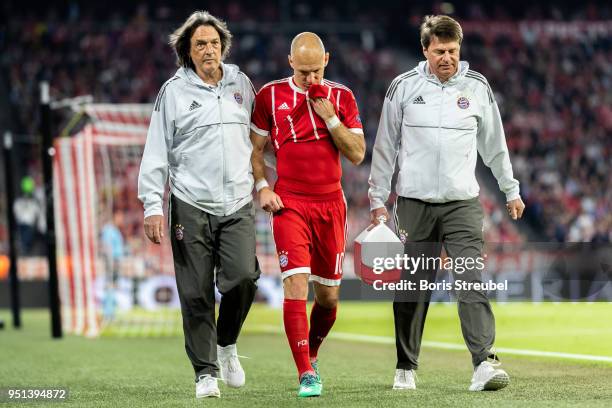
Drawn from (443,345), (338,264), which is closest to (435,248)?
(338,264)

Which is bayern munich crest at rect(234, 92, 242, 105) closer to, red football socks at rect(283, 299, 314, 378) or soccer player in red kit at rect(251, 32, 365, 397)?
soccer player in red kit at rect(251, 32, 365, 397)

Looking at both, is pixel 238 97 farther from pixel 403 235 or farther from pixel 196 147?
pixel 403 235

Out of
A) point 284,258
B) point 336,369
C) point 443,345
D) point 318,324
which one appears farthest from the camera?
point 443,345

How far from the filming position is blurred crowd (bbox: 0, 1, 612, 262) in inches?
1109

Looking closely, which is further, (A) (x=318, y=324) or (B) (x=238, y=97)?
(A) (x=318, y=324)

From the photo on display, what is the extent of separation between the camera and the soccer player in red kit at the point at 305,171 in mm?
6887

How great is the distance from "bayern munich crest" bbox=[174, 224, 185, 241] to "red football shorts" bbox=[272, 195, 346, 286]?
23.6 inches

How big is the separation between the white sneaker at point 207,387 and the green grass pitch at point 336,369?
0.08 metres

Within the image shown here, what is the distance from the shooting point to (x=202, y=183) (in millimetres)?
6988

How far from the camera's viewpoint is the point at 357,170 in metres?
28.4

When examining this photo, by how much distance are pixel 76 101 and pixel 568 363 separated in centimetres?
738

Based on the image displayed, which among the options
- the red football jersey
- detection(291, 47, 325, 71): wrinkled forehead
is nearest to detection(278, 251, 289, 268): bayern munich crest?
the red football jersey

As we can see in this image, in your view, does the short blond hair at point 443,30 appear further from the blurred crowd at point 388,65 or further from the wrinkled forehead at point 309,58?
the blurred crowd at point 388,65

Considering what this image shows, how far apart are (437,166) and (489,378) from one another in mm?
1425
